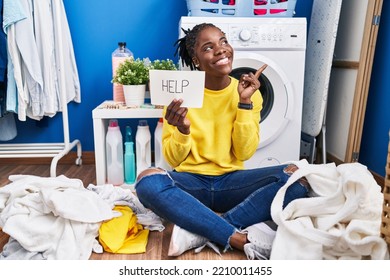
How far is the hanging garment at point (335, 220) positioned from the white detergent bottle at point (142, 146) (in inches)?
29.8

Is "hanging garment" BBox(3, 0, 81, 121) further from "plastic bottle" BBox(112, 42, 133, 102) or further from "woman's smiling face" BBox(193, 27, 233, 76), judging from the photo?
"woman's smiling face" BBox(193, 27, 233, 76)

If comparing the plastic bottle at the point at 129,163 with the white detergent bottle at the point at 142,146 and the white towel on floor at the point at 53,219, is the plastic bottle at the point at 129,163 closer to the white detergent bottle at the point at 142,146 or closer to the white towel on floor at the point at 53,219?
the white detergent bottle at the point at 142,146

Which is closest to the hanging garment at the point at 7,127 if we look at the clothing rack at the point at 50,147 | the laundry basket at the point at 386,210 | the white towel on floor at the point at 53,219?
the clothing rack at the point at 50,147

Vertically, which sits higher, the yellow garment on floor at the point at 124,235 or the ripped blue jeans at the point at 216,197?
the ripped blue jeans at the point at 216,197

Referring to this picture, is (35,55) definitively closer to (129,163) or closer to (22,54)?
(22,54)

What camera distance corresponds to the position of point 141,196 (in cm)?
117

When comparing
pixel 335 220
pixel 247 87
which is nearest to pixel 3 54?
pixel 247 87

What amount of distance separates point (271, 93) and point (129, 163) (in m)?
0.73

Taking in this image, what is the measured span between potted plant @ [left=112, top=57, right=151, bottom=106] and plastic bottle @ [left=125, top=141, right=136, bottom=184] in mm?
196

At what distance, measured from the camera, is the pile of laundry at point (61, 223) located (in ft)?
3.44

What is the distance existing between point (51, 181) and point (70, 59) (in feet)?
2.99

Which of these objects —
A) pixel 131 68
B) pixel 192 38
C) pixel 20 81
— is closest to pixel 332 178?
pixel 192 38

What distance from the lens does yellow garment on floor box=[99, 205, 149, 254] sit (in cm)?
111

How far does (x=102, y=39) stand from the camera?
202cm
